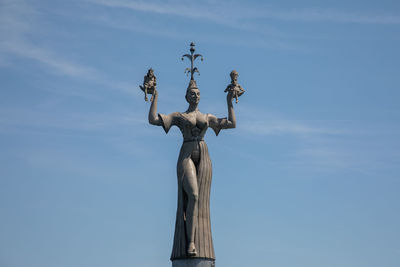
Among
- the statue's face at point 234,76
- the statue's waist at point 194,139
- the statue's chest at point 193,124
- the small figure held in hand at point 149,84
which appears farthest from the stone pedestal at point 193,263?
the statue's face at point 234,76

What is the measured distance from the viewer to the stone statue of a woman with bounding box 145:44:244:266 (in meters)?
29.7

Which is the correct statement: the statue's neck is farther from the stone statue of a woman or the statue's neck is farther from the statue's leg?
the statue's leg

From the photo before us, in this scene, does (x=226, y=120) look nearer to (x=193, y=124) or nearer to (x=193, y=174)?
(x=193, y=124)

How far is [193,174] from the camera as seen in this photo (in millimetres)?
30141

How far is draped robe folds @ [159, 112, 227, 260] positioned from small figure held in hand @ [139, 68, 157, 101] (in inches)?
32.2

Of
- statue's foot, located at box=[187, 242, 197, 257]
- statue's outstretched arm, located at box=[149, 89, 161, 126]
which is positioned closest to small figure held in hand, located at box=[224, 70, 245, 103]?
statue's outstretched arm, located at box=[149, 89, 161, 126]

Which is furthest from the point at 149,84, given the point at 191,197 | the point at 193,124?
the point at 191,197

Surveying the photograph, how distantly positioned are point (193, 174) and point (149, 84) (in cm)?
314

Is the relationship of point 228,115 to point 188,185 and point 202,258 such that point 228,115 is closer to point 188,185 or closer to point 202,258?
point 188,185

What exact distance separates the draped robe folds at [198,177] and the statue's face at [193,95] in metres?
0.42

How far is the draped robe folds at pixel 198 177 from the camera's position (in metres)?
29.7

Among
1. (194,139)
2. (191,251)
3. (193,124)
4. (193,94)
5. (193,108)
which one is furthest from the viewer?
(193,108)

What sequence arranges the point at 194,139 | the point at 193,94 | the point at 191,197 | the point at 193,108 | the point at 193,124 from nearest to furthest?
the point at 191,197, the point at 193,124, the point at 194,139, the point at 193,94, the point at 193,108

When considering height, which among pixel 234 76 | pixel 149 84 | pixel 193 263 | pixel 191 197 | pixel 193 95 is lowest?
pixel 193 263
